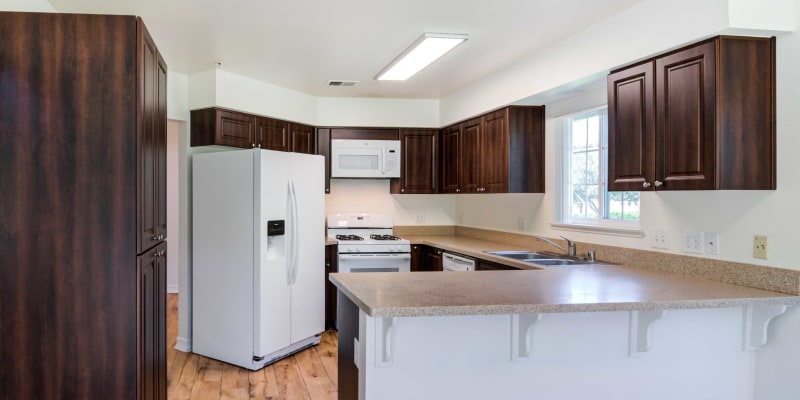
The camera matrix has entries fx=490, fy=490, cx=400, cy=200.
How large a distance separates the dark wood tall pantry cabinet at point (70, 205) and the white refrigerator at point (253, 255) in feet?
5.57

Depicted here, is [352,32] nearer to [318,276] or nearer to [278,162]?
[278,162]

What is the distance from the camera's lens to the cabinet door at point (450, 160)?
4739 mm

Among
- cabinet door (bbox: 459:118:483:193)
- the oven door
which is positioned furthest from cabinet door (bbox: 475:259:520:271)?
the oven door

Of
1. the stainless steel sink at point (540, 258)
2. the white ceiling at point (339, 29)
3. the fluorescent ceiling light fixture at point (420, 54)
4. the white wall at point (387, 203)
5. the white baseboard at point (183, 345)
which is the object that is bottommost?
the white baseboard at point (183, 345)

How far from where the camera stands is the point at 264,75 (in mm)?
4156

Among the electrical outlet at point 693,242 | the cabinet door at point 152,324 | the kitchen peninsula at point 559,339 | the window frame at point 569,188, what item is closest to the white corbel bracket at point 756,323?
the kitchen peninsula at point 559,339

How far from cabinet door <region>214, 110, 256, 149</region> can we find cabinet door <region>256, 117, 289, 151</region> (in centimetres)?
7

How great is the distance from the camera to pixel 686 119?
2264mm

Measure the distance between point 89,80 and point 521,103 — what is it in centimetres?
282

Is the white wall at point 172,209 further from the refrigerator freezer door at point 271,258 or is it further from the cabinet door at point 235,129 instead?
the refrigerator freezer door at point 271,258

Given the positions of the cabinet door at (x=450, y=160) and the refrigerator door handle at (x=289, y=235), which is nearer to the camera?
the refrigerator door handle at (x=289, y=235)

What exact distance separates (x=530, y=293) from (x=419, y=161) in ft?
10.5

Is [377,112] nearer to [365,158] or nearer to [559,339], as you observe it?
[365,158]

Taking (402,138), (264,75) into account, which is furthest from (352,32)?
(402,138)
